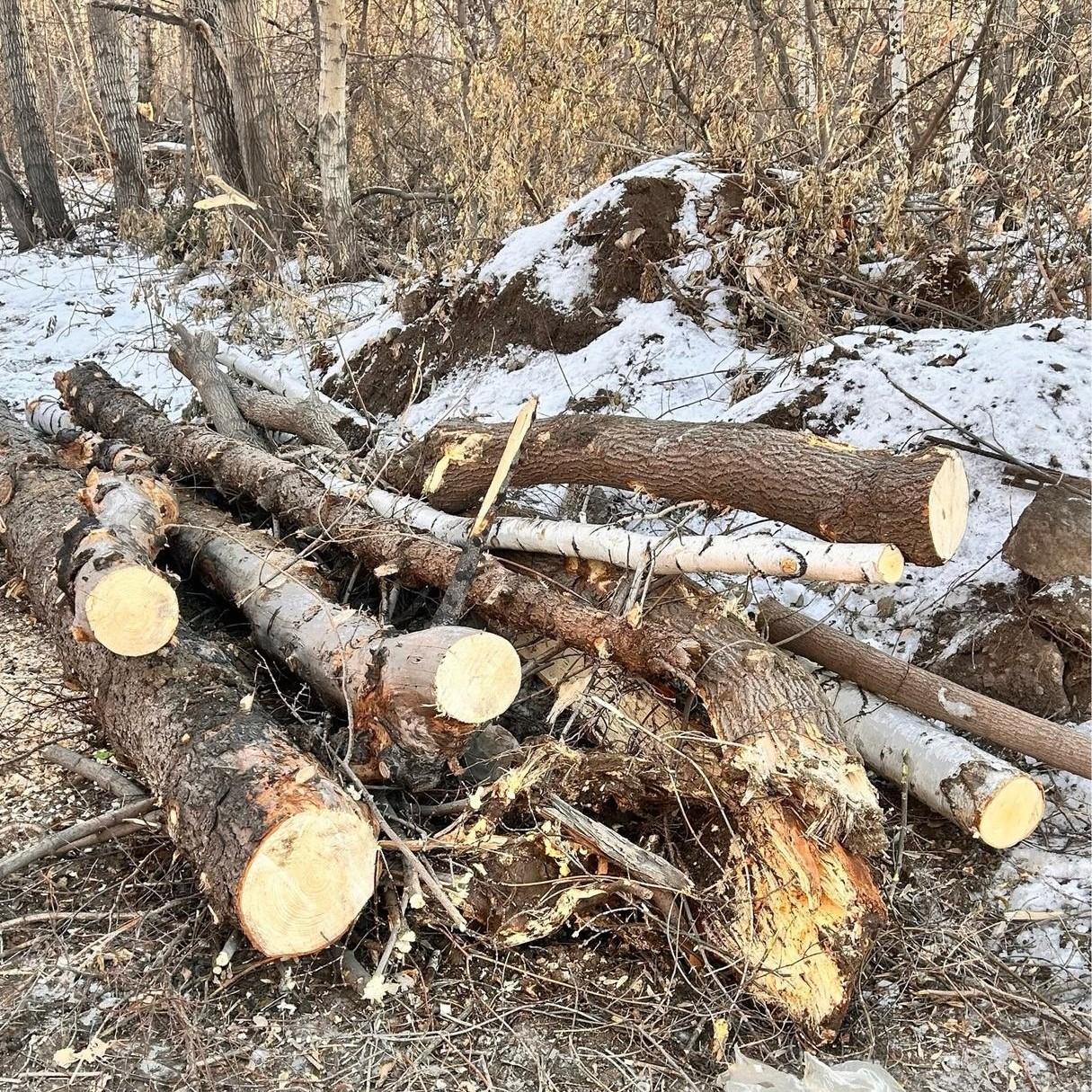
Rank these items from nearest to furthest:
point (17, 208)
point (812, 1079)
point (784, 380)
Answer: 1. point (812, 1079)
2. point (784, 380)
3. point (17, 208)

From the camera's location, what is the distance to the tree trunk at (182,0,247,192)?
7.27 m

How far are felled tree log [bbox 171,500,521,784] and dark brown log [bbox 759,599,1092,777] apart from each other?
115 centimetres

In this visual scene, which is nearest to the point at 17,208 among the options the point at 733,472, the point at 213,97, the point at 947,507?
the point at 213,97

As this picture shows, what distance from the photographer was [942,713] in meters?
2.90

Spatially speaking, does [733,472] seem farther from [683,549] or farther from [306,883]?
[306,883]

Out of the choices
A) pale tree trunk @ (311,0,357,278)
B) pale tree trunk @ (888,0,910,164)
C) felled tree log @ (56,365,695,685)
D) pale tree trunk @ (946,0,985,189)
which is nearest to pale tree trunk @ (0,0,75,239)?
pale tree trunk @ (311,0,357,278)

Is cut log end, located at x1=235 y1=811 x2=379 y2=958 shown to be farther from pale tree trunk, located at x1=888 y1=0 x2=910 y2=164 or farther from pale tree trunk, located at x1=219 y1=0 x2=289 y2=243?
pale tree trunk, located at x1=219 y1=0 x2=289 y2=243

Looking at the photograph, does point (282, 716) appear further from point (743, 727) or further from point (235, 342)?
point (235, 342)

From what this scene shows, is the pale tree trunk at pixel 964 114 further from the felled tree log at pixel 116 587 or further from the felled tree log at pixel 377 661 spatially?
the felled tree log at pixel 116 587

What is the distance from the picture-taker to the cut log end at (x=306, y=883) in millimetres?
2178

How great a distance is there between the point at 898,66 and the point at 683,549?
4077mm

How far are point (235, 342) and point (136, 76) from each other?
5055 mm

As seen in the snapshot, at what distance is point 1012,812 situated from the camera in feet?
8.72

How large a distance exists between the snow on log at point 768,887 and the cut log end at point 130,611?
4.81 feet
